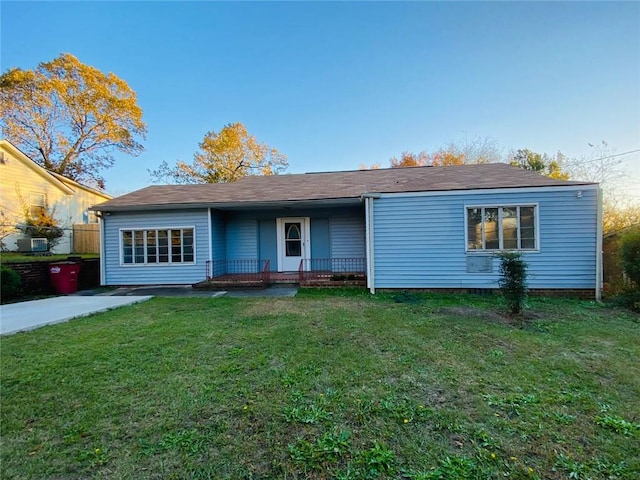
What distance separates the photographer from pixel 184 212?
10367 mm

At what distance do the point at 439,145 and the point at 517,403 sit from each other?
26.4m

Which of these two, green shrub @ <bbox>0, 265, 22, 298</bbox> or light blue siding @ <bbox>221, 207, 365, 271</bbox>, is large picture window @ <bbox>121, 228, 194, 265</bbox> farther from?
green shrub @ <bbox>0, 265, 22, 298</bbox>

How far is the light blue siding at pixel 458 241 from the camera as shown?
7.77 m

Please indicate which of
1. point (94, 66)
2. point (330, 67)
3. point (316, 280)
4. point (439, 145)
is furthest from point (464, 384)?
point (94, 66)

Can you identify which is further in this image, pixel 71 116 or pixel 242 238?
pixel 71 116

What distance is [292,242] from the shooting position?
11.6 metres

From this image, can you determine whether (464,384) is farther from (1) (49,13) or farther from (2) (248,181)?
(1) (49,13)

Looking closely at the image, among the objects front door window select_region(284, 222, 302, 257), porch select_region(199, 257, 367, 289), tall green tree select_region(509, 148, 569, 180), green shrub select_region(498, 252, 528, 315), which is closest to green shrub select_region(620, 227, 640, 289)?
green shrub select_region(498, 252, 528, 315)

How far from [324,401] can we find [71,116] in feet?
96.7

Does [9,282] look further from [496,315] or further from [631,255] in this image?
[631,255]

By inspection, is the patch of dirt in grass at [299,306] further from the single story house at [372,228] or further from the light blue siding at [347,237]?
the light blue siding at [347,237]

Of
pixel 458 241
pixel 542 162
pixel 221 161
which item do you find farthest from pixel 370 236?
pixel 221 161

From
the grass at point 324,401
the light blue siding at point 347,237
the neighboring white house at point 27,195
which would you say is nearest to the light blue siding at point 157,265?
the light blue siding at point 347,237

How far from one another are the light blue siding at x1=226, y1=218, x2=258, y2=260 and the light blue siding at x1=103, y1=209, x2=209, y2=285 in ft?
4.57
